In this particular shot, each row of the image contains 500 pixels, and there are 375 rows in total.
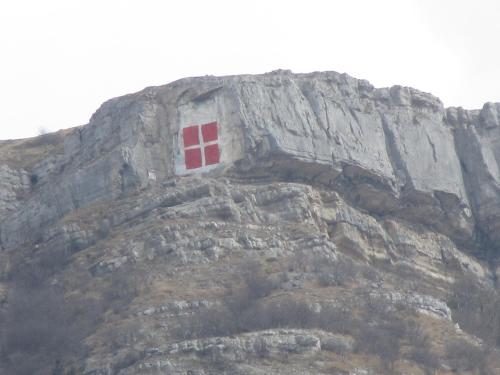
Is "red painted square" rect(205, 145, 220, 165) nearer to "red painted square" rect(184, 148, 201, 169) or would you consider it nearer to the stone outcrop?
the stone outcrop

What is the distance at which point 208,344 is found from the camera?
72.1 meters

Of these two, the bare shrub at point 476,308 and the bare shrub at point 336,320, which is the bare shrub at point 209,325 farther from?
the bare shrub at point 476,308

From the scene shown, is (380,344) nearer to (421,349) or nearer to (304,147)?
(421,349)

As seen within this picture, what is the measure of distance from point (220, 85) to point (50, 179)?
39.2 ft

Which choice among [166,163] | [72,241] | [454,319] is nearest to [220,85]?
[166,163]

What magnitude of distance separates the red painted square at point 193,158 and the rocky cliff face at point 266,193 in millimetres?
99

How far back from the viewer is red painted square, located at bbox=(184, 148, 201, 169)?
89794mm

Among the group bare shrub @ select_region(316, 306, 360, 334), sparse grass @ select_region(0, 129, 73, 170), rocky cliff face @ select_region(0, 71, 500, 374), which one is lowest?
bare shrub @ select_region(316, 306, 360, 334)

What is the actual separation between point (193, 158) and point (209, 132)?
1.55 meters

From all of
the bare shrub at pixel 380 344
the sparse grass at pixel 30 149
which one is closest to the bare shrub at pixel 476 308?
the bare shrub at pixel 380 344

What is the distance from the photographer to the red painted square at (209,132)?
90.1 metres

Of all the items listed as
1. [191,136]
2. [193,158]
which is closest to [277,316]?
[193,158]

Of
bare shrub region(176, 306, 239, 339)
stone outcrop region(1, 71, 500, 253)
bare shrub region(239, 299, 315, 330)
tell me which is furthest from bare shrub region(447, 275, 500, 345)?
bare shrub region(176, 306, 239, 339)

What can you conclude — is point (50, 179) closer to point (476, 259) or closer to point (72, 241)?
point (72, 241)
